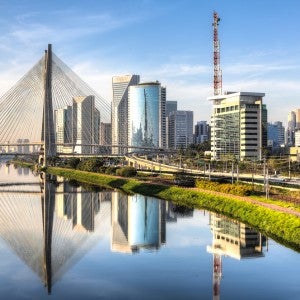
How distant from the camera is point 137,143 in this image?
545ft

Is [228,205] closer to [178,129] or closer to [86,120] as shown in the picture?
[86,120]

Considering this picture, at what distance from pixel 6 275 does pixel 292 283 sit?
10.5 meters

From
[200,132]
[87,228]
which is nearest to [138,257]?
[87,228]

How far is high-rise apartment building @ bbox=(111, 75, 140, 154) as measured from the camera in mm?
146250

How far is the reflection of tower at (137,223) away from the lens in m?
25.2

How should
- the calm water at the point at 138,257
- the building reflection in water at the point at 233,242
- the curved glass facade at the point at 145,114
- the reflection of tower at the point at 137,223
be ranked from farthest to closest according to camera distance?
the curved glass facade at the point at 145,114 → the reflection of tower at the point at 137,223 → the building reflection in water at the point at 233,242 → the calm water at the point at 138,257

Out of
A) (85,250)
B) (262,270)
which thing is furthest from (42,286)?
(262,270)

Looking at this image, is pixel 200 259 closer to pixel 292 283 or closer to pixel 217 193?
pixel 292 283

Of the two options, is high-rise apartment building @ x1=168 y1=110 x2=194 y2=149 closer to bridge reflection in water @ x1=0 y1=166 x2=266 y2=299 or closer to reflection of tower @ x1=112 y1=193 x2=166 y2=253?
bridge reflection in water @ x1=0 y1=166 x2=266 y2=299

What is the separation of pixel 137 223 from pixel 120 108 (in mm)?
145766

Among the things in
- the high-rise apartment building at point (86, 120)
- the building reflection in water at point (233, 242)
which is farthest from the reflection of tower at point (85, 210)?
the high-rise apartment building at point (86, 120)

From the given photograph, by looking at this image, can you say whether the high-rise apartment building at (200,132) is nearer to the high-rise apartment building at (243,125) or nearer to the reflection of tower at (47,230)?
the high-rise apartment building at (243,125)

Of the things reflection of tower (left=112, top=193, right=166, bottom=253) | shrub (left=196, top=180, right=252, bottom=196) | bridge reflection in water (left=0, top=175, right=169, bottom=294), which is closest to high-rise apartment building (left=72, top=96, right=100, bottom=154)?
bridge reflection in water (left=0, top=175, right=169, bottom=294)

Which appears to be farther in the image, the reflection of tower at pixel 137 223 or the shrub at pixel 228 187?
the shrub at pixel 228 187
